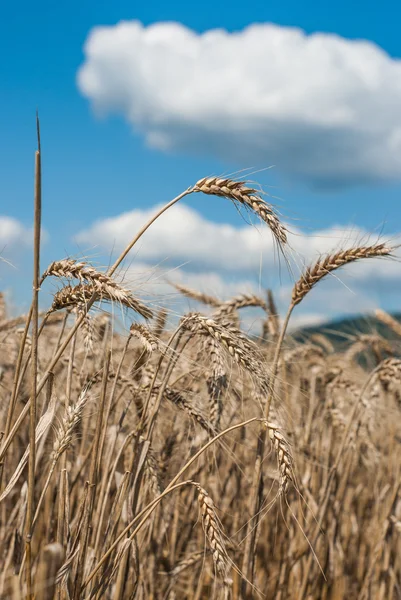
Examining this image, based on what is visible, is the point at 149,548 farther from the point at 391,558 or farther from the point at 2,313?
the point at 2,313

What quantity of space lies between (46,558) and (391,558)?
3111 millimetres

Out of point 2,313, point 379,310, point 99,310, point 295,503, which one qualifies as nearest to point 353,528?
point 295,503

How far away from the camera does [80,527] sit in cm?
209

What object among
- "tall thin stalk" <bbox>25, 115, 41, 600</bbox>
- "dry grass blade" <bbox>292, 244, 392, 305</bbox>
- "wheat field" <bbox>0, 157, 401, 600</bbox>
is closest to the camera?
"tall thin stalk" <bbox>25, 115, 41, 600</bbox>

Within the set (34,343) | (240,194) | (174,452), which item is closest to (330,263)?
(240,194)

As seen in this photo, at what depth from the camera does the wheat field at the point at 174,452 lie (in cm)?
195

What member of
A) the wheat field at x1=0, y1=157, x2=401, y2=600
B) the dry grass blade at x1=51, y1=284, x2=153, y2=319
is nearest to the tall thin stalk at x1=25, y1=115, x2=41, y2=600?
the wheat field at x1=0, y1=157, x2=401, y2=600

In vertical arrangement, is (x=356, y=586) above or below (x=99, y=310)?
below

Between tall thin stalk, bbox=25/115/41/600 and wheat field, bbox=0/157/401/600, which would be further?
wheat field, bbox=0/157/401/600

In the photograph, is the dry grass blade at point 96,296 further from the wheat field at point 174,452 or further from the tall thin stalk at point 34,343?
the tall thin stalk at point 34,343

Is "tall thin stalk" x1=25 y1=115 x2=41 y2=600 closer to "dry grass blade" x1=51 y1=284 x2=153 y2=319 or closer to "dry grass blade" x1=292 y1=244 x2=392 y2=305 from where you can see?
"dry grass blade" x1=51 y1=284 x2=153 y2=319

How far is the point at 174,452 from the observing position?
10.0 ft

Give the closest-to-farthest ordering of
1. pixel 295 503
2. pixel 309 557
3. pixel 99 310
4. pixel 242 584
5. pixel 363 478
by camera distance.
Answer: pixel 99 310 < pixel 242 584 < pixel 309 557 < pixel 295 503 < pixel 363 478

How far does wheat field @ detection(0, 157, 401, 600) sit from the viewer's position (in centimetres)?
195
